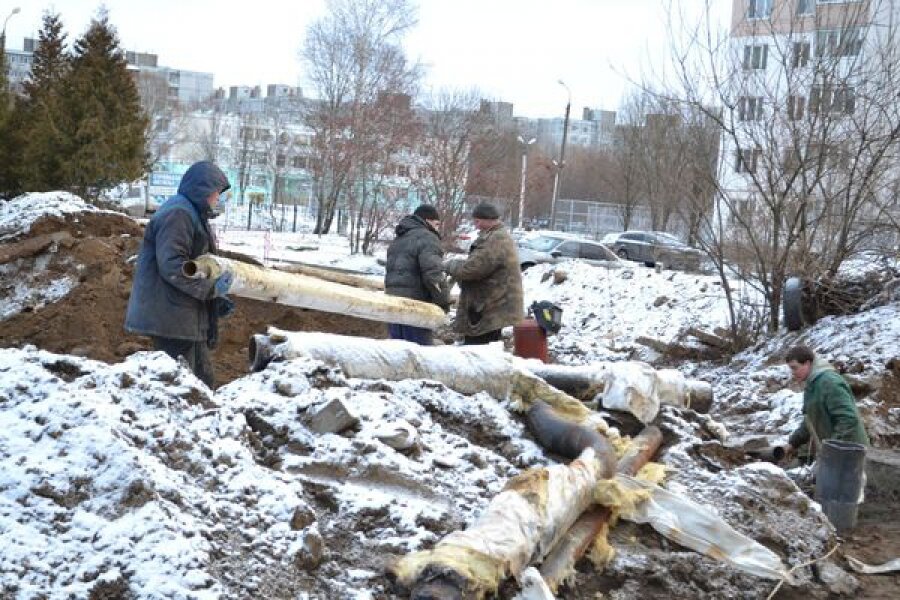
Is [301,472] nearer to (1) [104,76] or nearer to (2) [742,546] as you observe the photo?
(2) [742,546]

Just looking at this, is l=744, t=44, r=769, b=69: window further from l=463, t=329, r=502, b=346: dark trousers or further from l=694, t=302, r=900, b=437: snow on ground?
l=463, t=329, r=502, b=346: dark trousers

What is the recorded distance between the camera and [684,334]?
1523 cm

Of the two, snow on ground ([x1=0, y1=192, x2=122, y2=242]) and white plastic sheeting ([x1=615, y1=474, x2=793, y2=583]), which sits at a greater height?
snow on ground ([x1=0, y1=192, x2=122, y2=242])

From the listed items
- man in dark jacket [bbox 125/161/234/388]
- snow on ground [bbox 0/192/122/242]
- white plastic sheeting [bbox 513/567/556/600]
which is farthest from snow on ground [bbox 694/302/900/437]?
snow on ground [bbox 0/192/122/242]

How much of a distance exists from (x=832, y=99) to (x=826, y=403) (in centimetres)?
717

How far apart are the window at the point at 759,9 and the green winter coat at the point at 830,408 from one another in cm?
847

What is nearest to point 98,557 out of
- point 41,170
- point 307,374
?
point 307,374

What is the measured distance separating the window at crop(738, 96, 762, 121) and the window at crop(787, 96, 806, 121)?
1.42ft

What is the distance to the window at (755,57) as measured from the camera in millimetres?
13852

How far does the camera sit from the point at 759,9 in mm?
14602

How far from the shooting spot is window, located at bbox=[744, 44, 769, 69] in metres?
13.9

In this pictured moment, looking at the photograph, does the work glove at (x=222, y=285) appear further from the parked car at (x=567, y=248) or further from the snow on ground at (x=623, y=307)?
the parked car at (x=567, y=248)

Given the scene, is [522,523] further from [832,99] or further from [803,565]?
[832,99]

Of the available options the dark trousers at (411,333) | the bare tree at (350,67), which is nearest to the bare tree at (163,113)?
the bare tree at (350,67)
